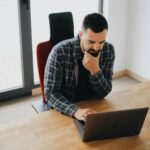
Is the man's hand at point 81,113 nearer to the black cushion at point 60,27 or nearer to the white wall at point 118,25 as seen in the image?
the black cushion at point 60,27

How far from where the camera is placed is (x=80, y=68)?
1799 millimetres

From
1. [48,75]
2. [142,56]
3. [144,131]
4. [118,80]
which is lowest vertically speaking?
[118,80]

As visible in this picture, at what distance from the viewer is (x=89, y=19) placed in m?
1.65

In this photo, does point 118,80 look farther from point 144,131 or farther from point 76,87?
point 144,131

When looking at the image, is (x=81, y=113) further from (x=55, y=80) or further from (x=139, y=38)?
(x=139, y=38)

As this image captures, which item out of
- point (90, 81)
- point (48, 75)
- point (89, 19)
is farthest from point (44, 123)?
point (89, 19)

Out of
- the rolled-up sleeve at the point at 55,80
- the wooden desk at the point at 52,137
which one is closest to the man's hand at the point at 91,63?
the rolled-up sleeve at the point at 55,80

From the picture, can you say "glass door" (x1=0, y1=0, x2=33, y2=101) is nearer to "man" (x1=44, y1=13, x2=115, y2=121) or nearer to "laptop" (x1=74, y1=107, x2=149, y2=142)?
"man" (x1=44, y1=13, x2=115, y2=121)

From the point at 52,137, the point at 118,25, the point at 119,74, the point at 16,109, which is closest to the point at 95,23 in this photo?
the point at 52,137

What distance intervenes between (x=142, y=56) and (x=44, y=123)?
2.44m

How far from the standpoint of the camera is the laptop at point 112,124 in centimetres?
128

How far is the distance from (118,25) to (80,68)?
201 centimetres

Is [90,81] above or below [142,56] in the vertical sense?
above

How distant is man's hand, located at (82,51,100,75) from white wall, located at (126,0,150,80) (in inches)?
75.8
